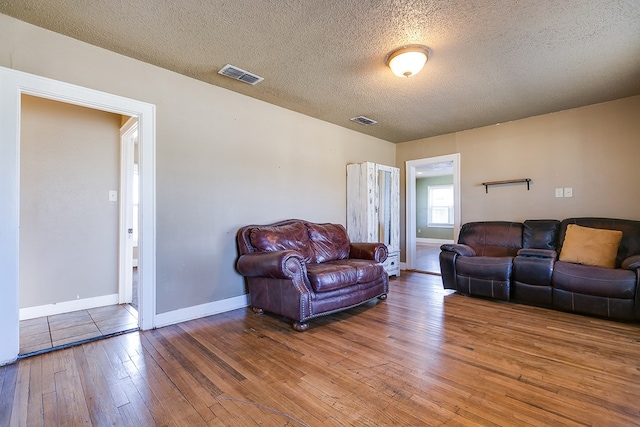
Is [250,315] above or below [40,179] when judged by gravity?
below

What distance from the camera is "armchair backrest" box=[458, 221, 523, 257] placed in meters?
4.00

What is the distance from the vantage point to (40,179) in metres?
3.06

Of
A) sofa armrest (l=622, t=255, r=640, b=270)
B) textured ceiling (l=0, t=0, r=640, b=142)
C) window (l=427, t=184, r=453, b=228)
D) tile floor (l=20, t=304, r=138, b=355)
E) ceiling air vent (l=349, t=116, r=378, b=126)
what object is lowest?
tile floor (l=20, t=304, r=138, b=355)

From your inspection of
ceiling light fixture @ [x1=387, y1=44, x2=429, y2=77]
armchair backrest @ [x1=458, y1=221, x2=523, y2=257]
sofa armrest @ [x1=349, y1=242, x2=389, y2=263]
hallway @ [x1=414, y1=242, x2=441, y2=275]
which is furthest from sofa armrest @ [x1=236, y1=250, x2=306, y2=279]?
hallway @ [x1=414, y1=242, x2=441, y2=275]

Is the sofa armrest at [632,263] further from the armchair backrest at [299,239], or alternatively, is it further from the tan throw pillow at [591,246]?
the armchair backrest at [299,239]

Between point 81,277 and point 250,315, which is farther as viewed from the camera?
point 81,277

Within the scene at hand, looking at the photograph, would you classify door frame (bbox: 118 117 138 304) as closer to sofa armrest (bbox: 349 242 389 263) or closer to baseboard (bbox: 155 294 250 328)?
baseboard (bbox: 155 294 250 328)

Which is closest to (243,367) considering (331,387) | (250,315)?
(331,387)

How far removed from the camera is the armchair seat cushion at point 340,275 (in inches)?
107

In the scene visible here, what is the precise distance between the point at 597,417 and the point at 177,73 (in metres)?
4.02

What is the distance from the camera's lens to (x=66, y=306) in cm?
319

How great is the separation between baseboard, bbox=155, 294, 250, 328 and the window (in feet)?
26.5

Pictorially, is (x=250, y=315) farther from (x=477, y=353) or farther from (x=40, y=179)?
(x=40, y=179)

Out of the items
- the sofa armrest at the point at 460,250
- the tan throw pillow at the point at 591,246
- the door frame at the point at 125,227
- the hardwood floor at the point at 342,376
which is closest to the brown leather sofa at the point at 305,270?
the hardwood floor at the point at 342,376
